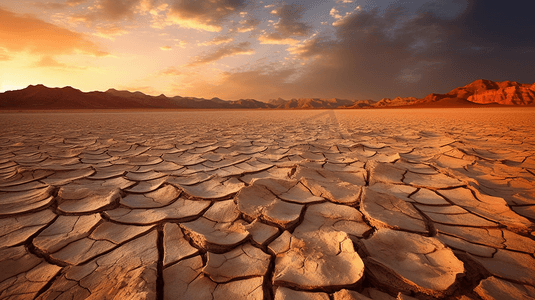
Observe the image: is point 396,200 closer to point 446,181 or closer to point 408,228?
point 408,228

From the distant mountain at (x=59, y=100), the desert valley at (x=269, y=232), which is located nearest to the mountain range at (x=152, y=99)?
the distant mountain at (x=59, y=100)

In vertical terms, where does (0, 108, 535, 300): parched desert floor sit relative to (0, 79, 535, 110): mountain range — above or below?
below

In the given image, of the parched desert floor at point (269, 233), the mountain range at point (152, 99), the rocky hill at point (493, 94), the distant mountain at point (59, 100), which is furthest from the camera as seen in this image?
the rocky hill at point (493, 94)

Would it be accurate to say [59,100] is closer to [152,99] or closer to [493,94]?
[152,99]

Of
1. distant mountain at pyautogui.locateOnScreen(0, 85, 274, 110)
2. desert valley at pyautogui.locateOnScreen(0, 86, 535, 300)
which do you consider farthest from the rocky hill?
distant mountain at pyautogui.locateOnScreen(0, 85, 274, 110)

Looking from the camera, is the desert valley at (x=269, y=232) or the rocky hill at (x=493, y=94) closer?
the desert valley at (x=269, y=232)

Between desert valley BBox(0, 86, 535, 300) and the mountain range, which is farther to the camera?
the mountain range

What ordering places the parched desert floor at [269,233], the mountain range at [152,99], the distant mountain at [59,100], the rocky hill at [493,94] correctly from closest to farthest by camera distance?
1. the parched desert floor at [269,233]
2. the distant mountain at [59,100]
3. the mountain range at [152,99]
4. the rocky hill at [493,94]

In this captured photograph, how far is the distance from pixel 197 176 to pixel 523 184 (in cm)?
230

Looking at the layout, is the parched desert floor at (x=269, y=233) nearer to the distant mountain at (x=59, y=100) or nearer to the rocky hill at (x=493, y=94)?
the distant mountain at (x=59, y=100)

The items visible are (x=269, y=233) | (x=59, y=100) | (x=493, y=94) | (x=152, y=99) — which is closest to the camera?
(x=269, y=233)

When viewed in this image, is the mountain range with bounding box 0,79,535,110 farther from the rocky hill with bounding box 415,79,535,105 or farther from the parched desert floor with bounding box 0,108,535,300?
the parched desert floor with bounding box 0,108,535,300

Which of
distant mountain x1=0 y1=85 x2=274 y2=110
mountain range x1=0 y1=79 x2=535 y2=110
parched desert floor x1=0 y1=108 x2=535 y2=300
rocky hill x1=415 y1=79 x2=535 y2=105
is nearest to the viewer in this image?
parched desert floor x1=0 y1=108 x2=535 y2=300

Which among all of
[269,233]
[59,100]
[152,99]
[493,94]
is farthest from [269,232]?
[493,94]
